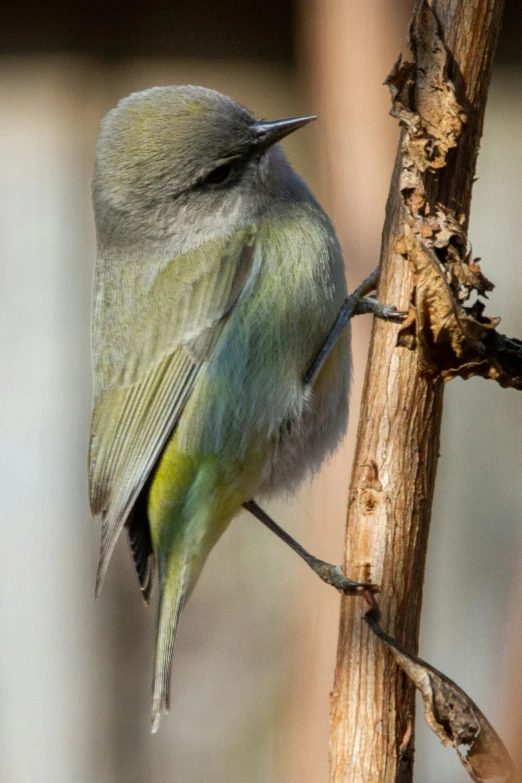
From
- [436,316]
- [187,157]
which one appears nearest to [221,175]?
[187,157]

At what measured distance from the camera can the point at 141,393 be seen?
8.20 ft

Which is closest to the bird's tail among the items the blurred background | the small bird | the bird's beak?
the small bird

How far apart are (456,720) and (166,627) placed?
37.3 inches

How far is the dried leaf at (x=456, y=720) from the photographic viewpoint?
1.63 meters

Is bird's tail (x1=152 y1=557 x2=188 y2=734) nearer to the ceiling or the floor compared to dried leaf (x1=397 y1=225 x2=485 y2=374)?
nearer to the floor

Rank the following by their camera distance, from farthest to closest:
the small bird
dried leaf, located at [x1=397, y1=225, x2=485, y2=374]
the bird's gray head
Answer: the bird's gray head
the small bird
dried leaf, located at [x1=397, y1=225, x2=485, y2=374]

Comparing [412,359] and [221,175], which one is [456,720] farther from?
[221,175]

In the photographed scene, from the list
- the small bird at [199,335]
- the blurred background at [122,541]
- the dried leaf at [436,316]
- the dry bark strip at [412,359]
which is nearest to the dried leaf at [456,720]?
the dry bark strip at [412,359]

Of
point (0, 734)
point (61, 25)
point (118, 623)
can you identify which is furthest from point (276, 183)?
point (0, 734)

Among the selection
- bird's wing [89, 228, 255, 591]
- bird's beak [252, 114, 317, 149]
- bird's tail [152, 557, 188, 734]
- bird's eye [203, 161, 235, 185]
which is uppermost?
bird's beak [252, 114, 317, 149]

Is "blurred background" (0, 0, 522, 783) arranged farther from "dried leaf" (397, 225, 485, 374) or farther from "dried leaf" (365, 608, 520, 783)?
"dried leaf" (397, 225, 485, 374)

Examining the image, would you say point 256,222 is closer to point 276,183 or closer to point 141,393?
point 276,183

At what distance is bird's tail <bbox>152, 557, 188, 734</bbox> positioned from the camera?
2.39m

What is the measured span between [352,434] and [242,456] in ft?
1.78
